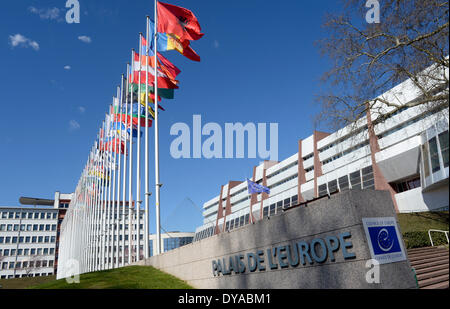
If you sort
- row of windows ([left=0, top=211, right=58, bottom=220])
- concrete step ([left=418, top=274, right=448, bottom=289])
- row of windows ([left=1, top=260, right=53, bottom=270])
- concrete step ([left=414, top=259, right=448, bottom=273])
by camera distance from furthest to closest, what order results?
row of windows ([left=0, top=211, right=58, bottom=220]), row of windows ([left=1, top=260, right=53, bottom=270]), concrete step ([left=414, top=259, right=448, bottom=273]), concrete step ([left=418, top=274, right=448, bottom=289])

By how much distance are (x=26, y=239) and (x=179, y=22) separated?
96.6m

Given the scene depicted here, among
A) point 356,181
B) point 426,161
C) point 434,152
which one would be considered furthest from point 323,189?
point 434,152

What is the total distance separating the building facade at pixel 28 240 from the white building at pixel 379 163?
61966mm

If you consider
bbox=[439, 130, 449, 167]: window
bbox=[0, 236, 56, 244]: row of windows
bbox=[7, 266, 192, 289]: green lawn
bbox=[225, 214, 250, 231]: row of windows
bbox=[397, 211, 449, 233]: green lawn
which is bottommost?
bbox=[7, 266, 192, 289]: green lawn

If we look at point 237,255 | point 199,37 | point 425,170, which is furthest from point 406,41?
point 425,170

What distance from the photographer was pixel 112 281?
15.9m

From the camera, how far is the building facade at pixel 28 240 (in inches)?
3649

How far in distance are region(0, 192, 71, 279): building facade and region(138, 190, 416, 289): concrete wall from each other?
326 ft

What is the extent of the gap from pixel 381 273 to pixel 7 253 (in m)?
108

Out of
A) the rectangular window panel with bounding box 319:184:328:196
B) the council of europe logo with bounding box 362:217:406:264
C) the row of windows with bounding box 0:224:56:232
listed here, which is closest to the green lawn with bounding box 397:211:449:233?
the rectangular window panel with bounding box 319:184:328:196

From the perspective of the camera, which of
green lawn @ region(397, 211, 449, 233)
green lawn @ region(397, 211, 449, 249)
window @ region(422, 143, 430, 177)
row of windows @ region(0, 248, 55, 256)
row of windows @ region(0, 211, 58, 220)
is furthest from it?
row of windows @ region(0, 211, 58, 220)

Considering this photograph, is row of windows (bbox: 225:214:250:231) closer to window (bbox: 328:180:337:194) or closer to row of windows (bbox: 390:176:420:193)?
window (bbox: 328:180:337:194)

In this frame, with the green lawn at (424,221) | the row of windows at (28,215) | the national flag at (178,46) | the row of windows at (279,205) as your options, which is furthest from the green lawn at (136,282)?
the row of windows at (28,215)

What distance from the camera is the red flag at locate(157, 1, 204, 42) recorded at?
21297 millimetres
